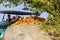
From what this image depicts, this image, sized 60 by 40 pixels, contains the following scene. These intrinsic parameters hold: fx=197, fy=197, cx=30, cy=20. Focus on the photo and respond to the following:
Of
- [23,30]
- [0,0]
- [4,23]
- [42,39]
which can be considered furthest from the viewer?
[4,23]

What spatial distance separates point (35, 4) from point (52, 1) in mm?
487

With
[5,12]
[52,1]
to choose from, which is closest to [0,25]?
[5,12]

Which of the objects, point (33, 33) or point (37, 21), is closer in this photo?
point (33, 33)

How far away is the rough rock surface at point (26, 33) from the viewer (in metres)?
5.27

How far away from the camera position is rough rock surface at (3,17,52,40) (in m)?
5.27

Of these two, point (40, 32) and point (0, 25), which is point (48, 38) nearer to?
point (40, 32)

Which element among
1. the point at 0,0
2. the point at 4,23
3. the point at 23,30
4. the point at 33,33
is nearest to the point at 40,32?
the point at 33,33

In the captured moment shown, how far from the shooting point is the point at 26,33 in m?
5.52

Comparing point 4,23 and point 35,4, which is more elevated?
point 35,4

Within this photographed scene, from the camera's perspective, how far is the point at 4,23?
9.27 meters

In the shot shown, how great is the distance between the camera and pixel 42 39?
511 centimetres

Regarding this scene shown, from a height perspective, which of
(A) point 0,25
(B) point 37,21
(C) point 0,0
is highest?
(C) point 0,0

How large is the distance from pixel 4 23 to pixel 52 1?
168 inches

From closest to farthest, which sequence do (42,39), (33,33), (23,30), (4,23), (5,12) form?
(42,39) → (33,33) → (23,30) → (4,23) → (5,12)
